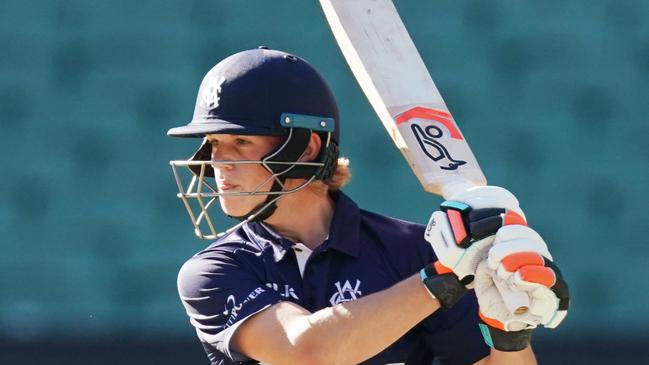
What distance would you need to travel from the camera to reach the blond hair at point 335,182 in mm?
2818

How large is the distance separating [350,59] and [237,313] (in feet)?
1.86

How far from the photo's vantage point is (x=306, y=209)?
2.80 m

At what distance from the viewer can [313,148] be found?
280 centimetres

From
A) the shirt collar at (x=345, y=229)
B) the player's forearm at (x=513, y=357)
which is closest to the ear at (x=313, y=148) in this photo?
the shirt collar at (x=345, y=229)

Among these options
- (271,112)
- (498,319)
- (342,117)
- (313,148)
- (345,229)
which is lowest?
(342,117)

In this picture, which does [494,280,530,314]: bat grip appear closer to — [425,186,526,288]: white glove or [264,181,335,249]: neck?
[425,186,526,288]: white glove

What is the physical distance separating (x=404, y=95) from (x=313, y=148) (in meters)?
0.21

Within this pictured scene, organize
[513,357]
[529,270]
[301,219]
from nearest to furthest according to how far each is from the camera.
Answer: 1. [529,270]
2. [513,357]
3. [301,219]

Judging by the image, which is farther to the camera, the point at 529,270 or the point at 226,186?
the point at 226,186

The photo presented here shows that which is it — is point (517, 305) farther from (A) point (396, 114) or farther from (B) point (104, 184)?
(B) point (104, 184)

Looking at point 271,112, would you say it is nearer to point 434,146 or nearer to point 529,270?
point 434,146

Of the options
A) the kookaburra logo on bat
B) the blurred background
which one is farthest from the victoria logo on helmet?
the blurred background

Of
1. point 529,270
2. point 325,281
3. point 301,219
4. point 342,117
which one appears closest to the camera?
point 529,270

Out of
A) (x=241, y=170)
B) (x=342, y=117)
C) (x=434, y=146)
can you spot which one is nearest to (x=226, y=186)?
(x=241, y=170)
